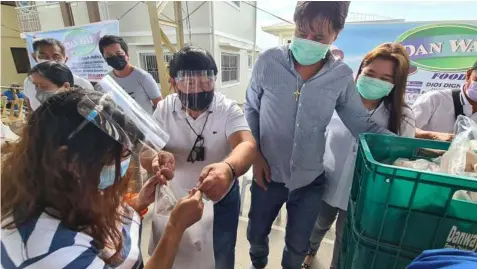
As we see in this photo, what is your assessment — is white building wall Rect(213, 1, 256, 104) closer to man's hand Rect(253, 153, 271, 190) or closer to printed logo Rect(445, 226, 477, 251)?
man's hand Rect(253, 153, 271, 190)

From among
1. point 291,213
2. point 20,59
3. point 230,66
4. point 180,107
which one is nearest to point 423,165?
point 291,213

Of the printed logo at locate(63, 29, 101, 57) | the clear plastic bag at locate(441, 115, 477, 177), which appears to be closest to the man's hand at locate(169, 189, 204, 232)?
the clear plastic bag at locate(441, 115, 477, 177)

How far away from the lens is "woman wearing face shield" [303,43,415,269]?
50.0 inches

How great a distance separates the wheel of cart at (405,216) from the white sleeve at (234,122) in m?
0.63

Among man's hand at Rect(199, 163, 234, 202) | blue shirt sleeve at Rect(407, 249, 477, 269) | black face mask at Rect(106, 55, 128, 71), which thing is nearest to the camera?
blue shirt sleeve at Rect(407, 249, 477, 269)

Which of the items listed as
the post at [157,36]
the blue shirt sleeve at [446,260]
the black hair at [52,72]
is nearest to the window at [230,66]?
the post at [157,36]

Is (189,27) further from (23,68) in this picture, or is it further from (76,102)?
(23,68)

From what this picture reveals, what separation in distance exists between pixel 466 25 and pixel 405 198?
9.87 feet

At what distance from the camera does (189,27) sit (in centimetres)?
707

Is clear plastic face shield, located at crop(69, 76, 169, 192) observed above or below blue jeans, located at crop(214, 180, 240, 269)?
above

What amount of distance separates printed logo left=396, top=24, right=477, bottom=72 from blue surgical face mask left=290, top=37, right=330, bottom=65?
229 centimetres

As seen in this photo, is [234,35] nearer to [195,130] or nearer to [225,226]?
[195,130]

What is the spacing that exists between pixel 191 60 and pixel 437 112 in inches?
63.4

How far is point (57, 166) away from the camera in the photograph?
616 mm
